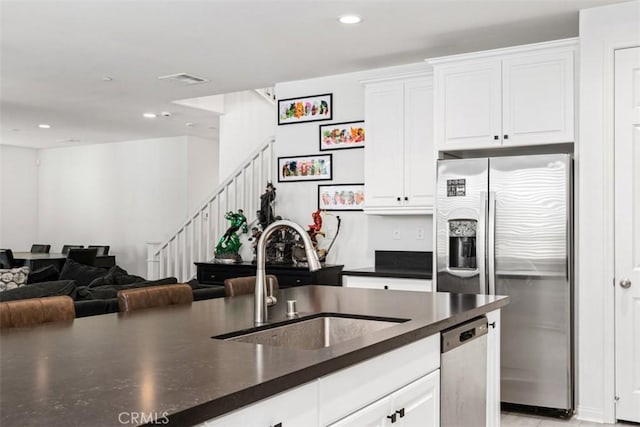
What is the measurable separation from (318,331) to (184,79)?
13.8ft

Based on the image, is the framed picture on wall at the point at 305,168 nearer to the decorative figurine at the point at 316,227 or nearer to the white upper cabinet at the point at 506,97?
the decorative figurine at the point at 316,227

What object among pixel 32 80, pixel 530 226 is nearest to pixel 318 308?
pixel 530 226

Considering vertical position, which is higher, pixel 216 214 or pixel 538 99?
pixel 538 99

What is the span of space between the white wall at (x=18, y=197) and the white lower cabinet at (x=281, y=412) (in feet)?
37.1

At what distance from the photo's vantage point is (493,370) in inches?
117

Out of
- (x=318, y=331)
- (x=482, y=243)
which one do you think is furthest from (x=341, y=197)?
(x=318, y=331)

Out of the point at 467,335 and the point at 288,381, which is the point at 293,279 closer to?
the point at 467,335

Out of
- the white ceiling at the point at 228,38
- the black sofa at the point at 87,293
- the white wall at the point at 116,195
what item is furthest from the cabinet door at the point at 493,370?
the white wall at the point at 116,195

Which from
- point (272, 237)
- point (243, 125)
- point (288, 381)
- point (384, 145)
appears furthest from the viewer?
point (243, 125)

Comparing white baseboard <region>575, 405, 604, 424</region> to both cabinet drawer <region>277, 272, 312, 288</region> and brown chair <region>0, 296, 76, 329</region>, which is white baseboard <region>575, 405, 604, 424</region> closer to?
cabinet drawer <region>277, 272, 312, 288</region>

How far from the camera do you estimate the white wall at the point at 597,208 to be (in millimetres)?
3957

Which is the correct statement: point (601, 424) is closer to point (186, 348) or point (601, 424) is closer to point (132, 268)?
point (186, 348)

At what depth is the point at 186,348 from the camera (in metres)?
1.72

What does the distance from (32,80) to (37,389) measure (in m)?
5.71
